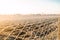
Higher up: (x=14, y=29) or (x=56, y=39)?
(x=14, y=29)

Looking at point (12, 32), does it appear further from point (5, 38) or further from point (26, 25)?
point (26, 25)

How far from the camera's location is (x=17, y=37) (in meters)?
2.60

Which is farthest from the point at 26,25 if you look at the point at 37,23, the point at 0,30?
the point at 0,30

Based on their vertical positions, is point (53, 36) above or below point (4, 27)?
below

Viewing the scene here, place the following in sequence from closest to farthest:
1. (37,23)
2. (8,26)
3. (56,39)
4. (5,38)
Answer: (5,38) → (8,26) → (56,39) → (37,23)

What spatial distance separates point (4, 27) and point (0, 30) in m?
0.15

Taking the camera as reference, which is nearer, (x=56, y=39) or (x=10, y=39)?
(x=10, y=39)

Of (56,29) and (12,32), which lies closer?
(12,32)

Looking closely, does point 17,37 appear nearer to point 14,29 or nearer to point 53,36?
point 14,29

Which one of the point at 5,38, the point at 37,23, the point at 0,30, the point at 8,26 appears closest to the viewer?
the point at 5,38

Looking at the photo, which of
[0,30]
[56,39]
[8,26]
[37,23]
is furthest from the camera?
[37,23]

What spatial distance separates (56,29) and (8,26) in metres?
1.38

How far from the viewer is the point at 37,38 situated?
9.22 ft

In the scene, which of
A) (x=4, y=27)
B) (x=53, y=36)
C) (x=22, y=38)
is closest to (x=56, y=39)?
(x=53, y=36)
